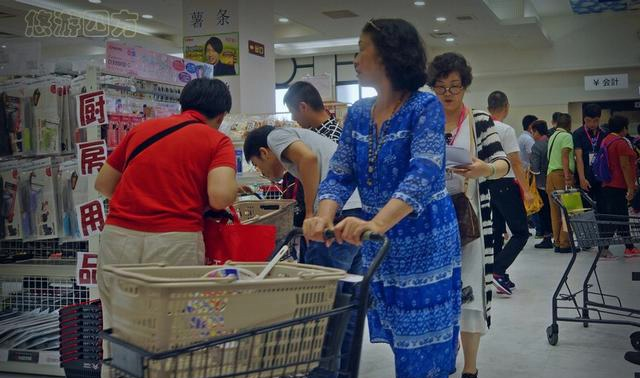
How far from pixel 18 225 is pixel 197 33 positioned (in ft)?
18.7

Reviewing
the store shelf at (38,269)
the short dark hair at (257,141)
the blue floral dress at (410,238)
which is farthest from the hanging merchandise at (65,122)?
the blue floral dress at (410,238)


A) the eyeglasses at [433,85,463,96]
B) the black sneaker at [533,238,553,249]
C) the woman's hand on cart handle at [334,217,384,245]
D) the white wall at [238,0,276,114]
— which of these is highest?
the white wall at [238,0,276,114]

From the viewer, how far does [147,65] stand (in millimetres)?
4352

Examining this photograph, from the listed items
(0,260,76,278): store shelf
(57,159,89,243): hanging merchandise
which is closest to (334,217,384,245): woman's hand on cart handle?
(57,159,89,243): hanging merchandise

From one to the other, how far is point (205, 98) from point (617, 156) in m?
7.07

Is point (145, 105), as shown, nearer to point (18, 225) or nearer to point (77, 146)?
point (77, 146)

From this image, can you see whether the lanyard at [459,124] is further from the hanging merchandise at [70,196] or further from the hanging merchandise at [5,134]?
the hanging merchandise at [5,134]

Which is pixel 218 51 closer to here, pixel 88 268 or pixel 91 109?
pixel 91 109

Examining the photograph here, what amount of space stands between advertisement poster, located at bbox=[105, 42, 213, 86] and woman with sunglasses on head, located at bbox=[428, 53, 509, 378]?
1.81m

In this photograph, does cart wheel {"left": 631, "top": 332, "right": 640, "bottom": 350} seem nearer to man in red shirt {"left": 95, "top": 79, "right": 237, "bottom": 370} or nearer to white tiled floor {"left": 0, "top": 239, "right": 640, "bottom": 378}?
white tiled floor {"left": 0, "top": 239, "right": 640, "bottom": 378}

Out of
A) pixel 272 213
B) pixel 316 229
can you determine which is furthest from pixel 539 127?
A: pixel 316 229

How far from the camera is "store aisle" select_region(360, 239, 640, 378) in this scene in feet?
14.0

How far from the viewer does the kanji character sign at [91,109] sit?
157 inches

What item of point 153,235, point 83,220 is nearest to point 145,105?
point 83,220
